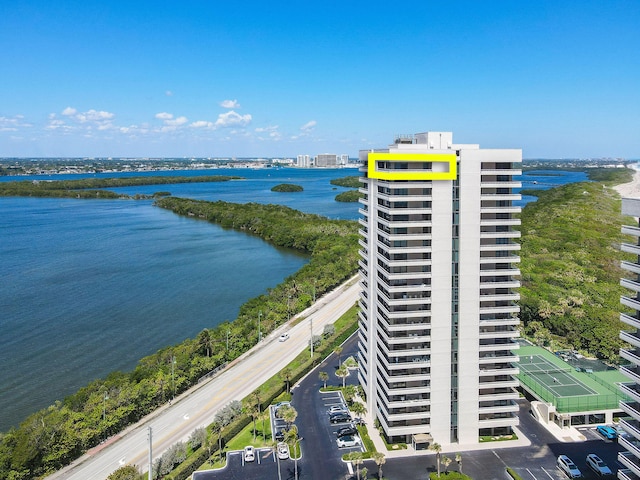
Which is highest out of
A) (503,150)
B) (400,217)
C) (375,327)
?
(503,150)

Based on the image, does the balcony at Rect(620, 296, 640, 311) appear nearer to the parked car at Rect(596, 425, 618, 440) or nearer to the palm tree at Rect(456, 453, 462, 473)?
the palm tree at Rect(456, 453, 462, 473)

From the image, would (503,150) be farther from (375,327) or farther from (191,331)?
(191,331)

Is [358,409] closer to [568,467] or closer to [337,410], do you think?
[337,410]

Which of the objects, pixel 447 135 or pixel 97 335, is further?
pixel 97 335

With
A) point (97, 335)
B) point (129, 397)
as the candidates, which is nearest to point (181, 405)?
point (129, 397)

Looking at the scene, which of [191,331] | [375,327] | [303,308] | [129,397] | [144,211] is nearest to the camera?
[375,327]

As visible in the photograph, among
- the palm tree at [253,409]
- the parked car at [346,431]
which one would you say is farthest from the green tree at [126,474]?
the parked car at [346,431]

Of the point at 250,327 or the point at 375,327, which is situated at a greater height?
the point at 375,327

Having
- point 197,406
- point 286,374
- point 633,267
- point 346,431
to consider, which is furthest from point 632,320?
point 197,406
